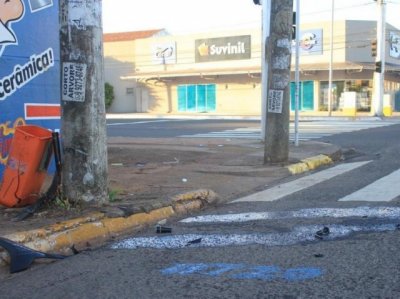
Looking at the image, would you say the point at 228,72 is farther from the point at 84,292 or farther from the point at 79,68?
the point at 84,292

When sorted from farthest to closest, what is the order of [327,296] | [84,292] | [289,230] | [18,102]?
1. [18,102]
2. [289,230]
3. [84,292]
4. [327,296]

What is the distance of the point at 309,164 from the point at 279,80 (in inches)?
80.0

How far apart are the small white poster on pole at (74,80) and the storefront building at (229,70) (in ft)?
99.0

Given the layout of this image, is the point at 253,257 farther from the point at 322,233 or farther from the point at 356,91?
the point at 356,91

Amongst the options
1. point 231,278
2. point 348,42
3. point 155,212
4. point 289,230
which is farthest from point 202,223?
point 348,42

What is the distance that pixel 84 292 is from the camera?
4.43 metres

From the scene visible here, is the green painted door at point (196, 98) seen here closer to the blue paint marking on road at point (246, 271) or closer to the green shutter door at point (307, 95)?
the green shutter door at point (307, 95)

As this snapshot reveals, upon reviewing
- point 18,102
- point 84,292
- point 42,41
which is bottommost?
point 84,292

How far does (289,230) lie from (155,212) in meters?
1.85

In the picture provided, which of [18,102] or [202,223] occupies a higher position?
[18,102]

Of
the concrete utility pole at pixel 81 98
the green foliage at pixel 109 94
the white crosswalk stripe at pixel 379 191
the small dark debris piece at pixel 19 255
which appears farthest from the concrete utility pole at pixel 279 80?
the green foliage at pixel 109 94

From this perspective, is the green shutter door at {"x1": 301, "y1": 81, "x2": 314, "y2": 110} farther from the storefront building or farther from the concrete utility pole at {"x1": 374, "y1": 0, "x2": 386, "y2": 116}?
the concrete utility pole at {"x1": 374, "y1": 0, "x2": 386, "y2": 116}

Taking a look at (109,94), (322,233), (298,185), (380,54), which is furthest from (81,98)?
(109,94)

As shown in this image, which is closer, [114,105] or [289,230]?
[289,230]
